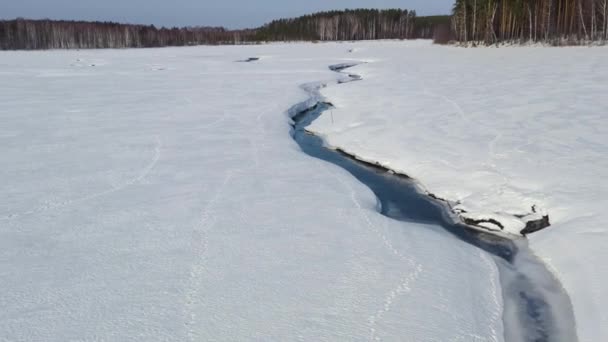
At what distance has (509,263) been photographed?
3.97 m

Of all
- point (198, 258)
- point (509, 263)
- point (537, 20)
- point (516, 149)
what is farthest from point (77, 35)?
point (509, 263)

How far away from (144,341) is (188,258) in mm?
1059

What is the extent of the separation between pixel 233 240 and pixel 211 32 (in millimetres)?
91051

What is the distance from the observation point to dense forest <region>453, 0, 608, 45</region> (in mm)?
30219

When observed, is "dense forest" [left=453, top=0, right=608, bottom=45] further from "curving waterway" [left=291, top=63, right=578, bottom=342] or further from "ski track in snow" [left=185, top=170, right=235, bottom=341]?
"ski track in snow" [left=185, top=170, right=235, bottom=341]

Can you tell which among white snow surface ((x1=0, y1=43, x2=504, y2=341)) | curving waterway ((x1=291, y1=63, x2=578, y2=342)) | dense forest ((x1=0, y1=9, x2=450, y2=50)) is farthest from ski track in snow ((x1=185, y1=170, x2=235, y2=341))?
dense forest ((x1=0, y1=9, x2=450, y2=50))

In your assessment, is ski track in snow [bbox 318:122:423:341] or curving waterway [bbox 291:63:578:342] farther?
curving waterway [bbox 291:63:578:342]

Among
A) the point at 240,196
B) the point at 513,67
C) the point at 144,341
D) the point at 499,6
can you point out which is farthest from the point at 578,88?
the point at 499,6

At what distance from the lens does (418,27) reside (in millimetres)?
83625

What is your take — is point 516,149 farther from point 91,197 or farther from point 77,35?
point 77,35

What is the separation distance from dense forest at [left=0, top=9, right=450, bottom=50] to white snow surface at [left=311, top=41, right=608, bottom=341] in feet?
208

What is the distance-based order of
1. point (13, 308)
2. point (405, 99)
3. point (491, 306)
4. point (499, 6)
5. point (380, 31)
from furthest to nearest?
point (380, 31)
point (499, 6)
point (405, 99)
point (491, 306)
point (13, 308)

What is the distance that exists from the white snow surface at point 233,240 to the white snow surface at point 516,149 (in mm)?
53

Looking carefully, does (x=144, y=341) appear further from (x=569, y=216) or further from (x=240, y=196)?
(x=569, y=216)
